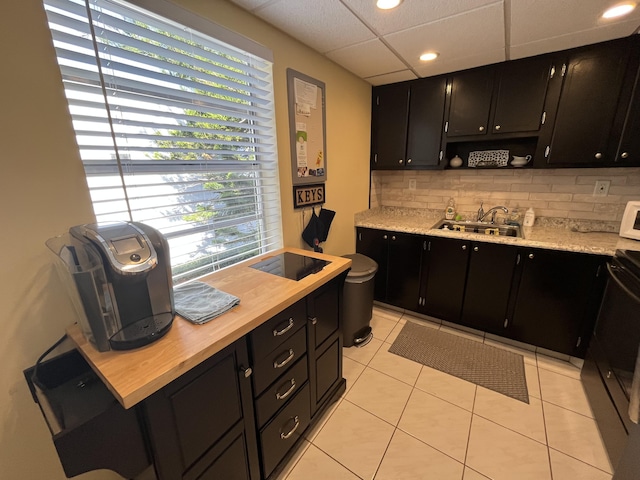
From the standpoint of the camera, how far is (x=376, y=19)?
152cm

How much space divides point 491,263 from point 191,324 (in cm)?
223

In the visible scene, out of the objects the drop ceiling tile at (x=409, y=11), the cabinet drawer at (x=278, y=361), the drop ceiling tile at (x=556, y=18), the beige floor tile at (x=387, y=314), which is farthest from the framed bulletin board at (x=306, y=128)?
the beige floor tile at (x=387, y=314)

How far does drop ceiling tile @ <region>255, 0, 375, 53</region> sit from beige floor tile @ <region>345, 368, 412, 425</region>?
91.2 inches

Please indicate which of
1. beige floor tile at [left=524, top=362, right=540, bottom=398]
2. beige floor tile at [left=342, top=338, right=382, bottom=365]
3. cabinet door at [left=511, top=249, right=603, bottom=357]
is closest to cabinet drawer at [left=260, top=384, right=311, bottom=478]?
beige floor tile at [left=342, top=338, right=382, bottom=365]

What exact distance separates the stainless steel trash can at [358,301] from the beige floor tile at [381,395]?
353 millimetres

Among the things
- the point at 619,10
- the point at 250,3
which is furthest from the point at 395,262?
the point at 250,3

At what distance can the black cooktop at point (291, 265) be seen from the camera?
1.48m

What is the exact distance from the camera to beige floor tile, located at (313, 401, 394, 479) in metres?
1.43

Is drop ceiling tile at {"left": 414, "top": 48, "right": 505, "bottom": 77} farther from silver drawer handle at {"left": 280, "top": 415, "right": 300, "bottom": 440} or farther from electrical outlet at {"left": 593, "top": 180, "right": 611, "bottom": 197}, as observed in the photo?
silver drawer handle at {"left": 280, "top": 415, "right": 300, "bottom": 440}

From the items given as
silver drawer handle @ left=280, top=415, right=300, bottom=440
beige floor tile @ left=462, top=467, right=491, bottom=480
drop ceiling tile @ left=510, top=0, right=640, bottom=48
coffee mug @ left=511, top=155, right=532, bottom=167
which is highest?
drop ceiling tile @ left=510, top=0, right=640, bottom=48

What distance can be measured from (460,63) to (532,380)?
2.48 metres

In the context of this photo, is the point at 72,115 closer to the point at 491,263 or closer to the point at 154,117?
the point at 154,117

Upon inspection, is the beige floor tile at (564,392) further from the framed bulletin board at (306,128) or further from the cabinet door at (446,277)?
the framed bulletin board at (306,128)

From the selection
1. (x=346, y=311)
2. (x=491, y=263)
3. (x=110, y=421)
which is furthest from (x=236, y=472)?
(x=491, y=263)
